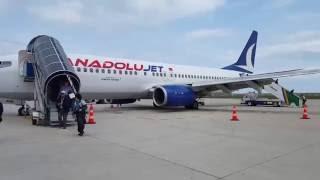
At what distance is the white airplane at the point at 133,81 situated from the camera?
14.6m

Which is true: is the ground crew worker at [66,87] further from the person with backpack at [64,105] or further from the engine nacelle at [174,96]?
the engine nacelle at [174,96]

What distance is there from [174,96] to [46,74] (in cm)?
826

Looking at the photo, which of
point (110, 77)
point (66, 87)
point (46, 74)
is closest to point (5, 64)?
point (46, 74)

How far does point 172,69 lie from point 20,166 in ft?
57.6

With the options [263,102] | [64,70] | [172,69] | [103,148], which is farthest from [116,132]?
[263,102]

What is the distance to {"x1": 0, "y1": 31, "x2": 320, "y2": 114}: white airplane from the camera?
14.6 m

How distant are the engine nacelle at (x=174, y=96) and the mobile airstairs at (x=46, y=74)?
667 centimetres

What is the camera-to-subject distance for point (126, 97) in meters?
19.8

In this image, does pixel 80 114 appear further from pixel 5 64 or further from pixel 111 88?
pixel 111 88

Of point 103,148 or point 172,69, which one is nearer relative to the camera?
point 103,148

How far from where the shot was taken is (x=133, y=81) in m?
19.5

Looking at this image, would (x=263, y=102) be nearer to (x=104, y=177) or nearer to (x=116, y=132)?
(x=116, y=132)

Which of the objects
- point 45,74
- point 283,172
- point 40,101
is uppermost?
point 45,74

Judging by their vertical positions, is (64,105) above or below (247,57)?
below
